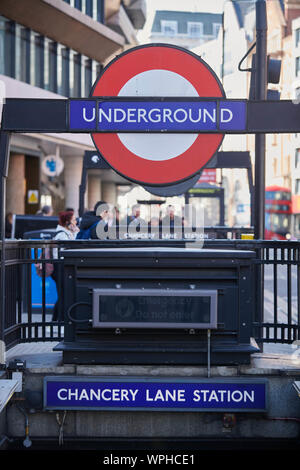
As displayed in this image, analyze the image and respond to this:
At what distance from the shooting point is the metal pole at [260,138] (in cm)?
682

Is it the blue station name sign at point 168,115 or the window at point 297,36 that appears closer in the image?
the blue station name sign at point 168,115

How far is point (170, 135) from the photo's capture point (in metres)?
4.39

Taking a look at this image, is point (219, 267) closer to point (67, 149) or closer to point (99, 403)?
point (99, 403)

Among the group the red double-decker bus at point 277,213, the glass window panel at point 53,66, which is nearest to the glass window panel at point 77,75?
the glass window panel at point 53,66

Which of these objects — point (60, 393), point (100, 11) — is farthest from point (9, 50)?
point (60, 393)

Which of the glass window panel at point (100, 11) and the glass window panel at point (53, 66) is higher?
the glass window panel at point (100, 11)

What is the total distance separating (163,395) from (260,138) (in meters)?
3.52

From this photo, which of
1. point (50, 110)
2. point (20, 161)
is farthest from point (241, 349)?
point (20, 161)

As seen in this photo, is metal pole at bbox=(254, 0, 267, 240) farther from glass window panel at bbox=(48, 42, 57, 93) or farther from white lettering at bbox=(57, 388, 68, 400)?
glass window panel at bbox=(48, 42, 57, 93)

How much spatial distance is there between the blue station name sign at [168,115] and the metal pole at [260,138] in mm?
2564

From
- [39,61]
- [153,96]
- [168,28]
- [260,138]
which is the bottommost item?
[153,96]

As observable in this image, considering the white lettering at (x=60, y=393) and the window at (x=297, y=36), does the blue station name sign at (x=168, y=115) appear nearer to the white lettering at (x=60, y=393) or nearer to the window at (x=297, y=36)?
the white lettering at (x=60, y=393)

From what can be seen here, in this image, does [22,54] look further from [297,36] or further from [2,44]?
[297,36]

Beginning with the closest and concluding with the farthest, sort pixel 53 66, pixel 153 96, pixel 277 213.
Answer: pixel 153 96, pixel 53 66, pixel 277 213
